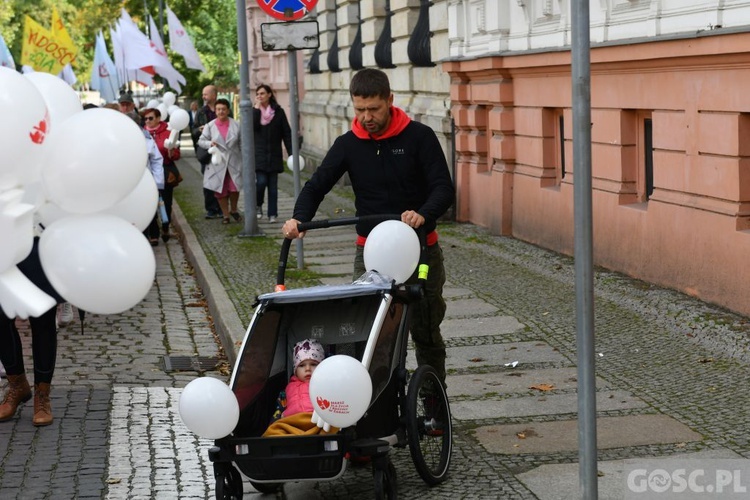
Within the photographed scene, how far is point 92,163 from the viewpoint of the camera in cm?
377

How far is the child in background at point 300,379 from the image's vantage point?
612 centimetres

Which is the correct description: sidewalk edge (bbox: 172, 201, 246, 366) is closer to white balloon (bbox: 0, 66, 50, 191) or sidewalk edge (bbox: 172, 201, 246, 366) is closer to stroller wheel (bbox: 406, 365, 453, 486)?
stroller wheel (bbox: 406, 365, 453, 486)

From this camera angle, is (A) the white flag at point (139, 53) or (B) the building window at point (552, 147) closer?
(B) the building window at point (552, 147)

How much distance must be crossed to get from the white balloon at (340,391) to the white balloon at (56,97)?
1.60 metres

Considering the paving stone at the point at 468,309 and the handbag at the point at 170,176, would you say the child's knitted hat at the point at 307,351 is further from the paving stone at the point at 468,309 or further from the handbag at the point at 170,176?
the handbag at the point at 170,176

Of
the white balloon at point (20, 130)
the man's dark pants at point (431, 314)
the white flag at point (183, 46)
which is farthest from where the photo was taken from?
the white flag at point (183, 46)

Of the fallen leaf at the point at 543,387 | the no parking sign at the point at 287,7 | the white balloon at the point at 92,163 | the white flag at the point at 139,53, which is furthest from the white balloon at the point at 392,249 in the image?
the white flag at the point at 139,53

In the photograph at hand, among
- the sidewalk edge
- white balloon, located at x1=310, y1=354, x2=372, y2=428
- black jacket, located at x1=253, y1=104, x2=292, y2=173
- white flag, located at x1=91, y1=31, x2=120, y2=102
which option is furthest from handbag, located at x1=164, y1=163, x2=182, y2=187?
white flag, located at x1=91, y1=31, x2=120, y2=102

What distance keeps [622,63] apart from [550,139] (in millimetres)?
2923

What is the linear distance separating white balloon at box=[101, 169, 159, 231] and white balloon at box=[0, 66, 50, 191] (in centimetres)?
56

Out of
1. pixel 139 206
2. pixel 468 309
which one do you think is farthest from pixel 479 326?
pixel 139 206

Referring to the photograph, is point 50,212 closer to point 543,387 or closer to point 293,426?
point 293,426

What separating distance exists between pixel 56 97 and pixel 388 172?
2.72 meters

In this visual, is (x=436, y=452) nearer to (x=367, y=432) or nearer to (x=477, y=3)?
(x=367, y=432)
